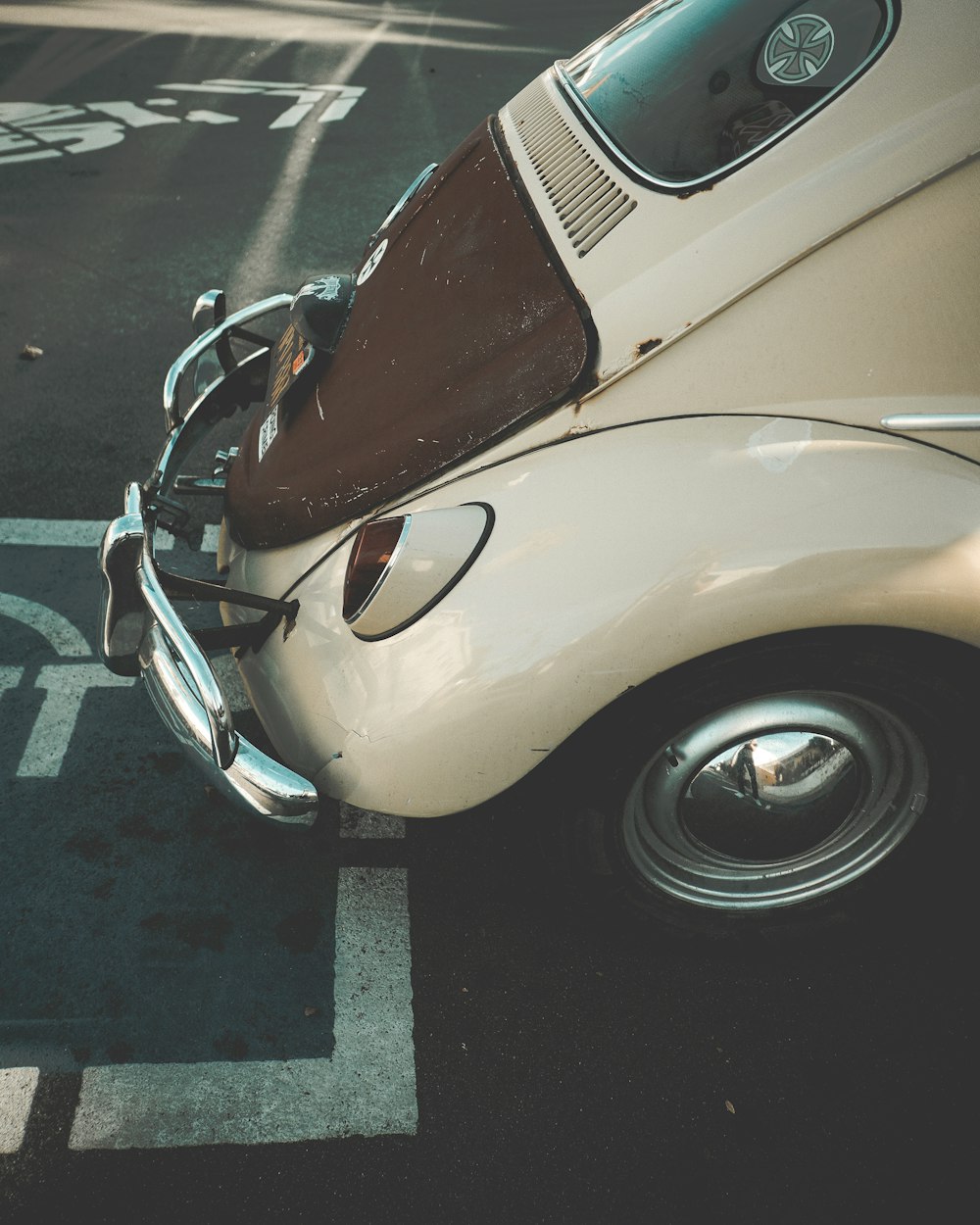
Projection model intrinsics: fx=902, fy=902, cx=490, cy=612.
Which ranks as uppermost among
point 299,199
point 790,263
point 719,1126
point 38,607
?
point 790,263

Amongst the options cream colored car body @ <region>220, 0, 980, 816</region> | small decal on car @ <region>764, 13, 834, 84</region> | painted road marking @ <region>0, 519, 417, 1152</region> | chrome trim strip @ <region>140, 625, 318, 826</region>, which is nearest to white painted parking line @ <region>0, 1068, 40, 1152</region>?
painted road marking @ <region>0, 519, 417, 1152</region>

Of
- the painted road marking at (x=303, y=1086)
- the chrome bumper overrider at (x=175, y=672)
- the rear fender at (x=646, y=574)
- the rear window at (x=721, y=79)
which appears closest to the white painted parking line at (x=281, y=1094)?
the painted road marking at (x=303, y=1086)

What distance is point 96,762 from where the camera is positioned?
242 cm

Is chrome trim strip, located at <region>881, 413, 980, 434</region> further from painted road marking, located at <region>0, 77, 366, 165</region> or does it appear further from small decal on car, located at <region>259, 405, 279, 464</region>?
painted road marking, located at <region>0, 77, 366, 165</region>

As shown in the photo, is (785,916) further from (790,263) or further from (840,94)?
(840,94)

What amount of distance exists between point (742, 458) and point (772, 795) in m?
0.75

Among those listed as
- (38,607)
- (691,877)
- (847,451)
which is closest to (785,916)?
(691,877)

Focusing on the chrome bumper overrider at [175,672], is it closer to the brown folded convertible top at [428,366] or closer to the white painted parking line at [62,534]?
the brown folded convertible top at [428,366]

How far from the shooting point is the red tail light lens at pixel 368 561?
176 cm

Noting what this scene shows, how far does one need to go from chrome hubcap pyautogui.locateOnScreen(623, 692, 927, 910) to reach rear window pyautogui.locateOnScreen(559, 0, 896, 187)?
3.63 ft

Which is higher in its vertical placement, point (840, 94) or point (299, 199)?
point (840, 94)

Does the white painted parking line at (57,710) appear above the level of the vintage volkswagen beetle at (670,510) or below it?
below

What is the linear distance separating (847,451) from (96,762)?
2.00m

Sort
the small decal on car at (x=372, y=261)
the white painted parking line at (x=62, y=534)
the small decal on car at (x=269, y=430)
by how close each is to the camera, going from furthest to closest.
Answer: the white painted parking line at (x=62, y=534) → the small decal on car at (x=372, y=261) → the small decal on car at (x=269, y=430)
